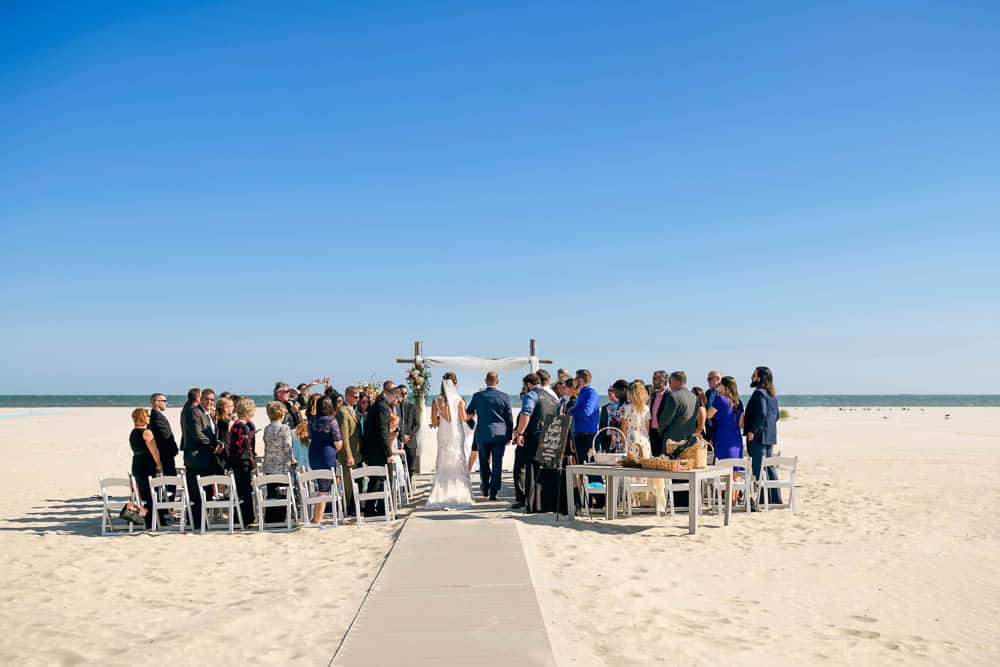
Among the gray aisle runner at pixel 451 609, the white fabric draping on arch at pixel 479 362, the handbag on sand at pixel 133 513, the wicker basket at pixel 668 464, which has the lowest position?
the gray aisle runner at pixel 451 609

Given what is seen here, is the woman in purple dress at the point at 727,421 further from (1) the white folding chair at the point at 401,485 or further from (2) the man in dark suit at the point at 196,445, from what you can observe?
(2) the man in dark suit at the point at 196,445

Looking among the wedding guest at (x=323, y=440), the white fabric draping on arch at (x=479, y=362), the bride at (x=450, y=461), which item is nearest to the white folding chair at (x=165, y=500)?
the wedding guest at (x=323, y=440)

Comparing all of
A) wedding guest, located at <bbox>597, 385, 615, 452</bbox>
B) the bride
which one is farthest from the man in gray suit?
the bride

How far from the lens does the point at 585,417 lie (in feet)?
31.2

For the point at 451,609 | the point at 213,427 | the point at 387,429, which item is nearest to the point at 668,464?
the point at 387,429

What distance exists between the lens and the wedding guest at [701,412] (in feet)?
31.3

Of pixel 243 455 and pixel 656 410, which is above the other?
pixel 656 410

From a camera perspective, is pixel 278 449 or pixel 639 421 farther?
pixel 639 421

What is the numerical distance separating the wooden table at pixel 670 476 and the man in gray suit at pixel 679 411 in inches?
30.9

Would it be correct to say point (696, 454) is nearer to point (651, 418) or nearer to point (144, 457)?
point (651, 418)

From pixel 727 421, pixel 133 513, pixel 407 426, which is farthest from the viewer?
pixel 407 426

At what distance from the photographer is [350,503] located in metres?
9.73

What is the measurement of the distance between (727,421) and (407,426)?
5173mm

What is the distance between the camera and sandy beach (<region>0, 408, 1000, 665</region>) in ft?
15.6
